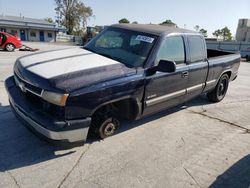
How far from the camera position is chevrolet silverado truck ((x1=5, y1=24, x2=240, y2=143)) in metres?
3.09

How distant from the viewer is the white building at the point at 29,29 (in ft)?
145

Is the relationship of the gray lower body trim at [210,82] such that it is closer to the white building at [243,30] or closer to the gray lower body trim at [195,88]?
the gray lower body trim at [195,88]

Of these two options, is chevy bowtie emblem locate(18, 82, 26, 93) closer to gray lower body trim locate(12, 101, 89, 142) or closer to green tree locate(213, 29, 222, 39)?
gray lower body trim locate(12, 101, 89, 142)

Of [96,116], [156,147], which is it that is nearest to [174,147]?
[156,147]

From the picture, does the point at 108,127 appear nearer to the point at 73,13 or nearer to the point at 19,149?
the point at 19,149

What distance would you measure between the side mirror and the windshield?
0.28m

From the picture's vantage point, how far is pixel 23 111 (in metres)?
3.34

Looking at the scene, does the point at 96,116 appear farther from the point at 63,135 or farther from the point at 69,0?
the point at 69,0

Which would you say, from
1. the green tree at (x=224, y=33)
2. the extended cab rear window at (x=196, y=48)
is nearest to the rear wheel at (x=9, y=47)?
the extended cab rear window at (x=196, y=48)

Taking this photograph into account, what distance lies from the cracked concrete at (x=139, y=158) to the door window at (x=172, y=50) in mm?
1306

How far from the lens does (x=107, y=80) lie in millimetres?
3379

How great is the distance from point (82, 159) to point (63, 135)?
1.91ft

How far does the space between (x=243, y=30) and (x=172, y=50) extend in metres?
86.4

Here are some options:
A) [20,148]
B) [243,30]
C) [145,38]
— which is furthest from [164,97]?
[243,30]
